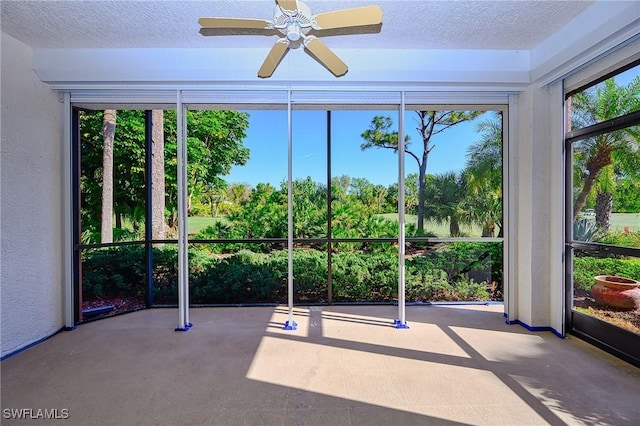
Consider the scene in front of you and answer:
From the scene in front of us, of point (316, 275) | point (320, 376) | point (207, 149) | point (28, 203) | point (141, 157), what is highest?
point (207, 149)

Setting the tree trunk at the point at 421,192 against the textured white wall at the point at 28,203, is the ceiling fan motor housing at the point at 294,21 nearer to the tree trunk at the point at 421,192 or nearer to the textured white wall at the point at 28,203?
the textured white wall at the point at 28,203

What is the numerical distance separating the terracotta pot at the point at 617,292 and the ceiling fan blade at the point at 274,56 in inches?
135

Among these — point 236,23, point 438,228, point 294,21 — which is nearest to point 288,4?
point 294,21

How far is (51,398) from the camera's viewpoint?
2078 millimetres

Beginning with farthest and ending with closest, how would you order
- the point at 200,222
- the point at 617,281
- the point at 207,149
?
the point at 207,149 → the point at 200,222 → the point at 617,281

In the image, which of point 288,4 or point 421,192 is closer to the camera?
point 288,4

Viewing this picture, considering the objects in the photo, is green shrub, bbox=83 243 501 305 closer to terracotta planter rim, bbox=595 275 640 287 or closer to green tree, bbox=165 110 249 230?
green tree, bbox=165 110 249 230

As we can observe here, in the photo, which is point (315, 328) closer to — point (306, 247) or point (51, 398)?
point (306, 247)

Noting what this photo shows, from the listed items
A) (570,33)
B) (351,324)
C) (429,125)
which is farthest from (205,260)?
(570,33)

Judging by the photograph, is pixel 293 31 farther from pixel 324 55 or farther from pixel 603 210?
pixel 603 210

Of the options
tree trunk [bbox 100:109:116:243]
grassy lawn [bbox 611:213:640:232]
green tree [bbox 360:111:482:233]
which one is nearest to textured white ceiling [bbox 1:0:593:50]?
tree trunk [bbox 100:109:116:243]

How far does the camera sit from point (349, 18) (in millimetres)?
1826

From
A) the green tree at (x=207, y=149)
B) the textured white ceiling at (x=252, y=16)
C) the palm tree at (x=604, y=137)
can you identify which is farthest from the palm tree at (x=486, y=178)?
the green tree at (x=207, y=149)

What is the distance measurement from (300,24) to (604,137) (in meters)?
2.92
